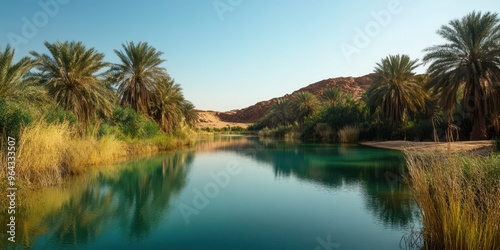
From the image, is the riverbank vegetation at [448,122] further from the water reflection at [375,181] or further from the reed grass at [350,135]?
the water reflection at [375,181]

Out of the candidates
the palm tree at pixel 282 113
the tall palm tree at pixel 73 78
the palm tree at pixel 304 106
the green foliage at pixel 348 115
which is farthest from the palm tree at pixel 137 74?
the palm tree at pixel 282 113

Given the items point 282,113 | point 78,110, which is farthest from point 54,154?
point 282,113

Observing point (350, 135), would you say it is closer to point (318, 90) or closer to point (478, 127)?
point (478, 127)

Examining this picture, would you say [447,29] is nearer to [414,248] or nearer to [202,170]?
[202,170]

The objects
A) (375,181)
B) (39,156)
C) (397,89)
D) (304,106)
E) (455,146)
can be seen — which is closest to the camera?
(39,156)

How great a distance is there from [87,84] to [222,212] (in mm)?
14301

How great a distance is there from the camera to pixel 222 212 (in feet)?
26.7

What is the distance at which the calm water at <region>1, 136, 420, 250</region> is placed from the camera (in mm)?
5984

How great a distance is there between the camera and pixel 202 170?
15.9 metres

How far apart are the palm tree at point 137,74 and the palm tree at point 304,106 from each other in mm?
27858

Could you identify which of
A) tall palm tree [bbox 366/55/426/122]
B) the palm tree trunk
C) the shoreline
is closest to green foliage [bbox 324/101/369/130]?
tall palm tree [bbox 366/55/426/122]

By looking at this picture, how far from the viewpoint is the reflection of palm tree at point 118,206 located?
651cm

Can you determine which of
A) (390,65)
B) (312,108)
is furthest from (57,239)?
(312,108)

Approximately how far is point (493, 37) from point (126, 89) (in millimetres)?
25098
